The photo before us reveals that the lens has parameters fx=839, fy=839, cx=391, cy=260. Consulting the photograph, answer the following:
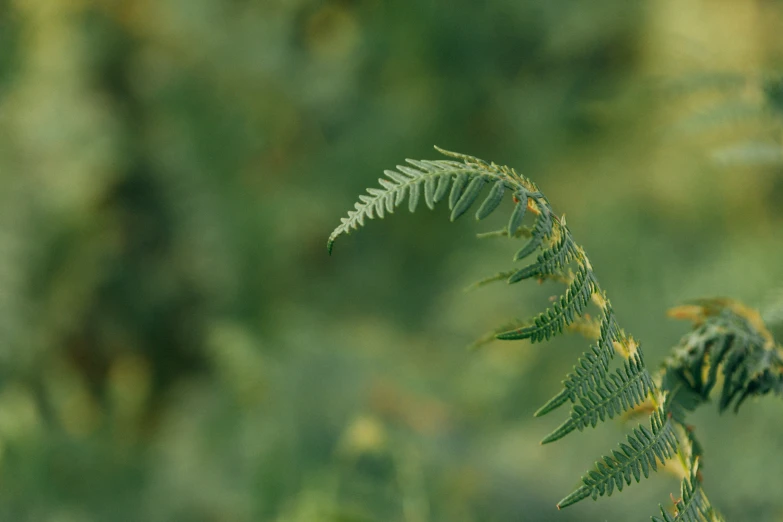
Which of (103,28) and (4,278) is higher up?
(103,28)

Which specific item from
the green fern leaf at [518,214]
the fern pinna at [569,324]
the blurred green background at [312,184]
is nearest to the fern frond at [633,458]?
the fern pinna at [569,324]

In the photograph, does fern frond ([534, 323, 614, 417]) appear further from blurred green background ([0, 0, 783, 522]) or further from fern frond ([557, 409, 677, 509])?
blurred green background ([0, 0, 783, 522])

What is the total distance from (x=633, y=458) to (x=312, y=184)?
2068 millimetres

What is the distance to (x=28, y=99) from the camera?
2.31m

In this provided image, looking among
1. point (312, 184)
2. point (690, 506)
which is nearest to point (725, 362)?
point (690, 506)

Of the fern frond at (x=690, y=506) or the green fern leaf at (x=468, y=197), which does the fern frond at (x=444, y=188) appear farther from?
the fern frond at (x=690, y=506)

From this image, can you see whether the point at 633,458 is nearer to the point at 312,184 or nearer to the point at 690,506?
the point at 690,506

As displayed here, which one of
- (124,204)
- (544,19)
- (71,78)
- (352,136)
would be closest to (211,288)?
(124,204)

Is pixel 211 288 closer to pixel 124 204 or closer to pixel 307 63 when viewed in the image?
pixel 124 204

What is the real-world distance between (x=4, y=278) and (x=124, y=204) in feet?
1.69

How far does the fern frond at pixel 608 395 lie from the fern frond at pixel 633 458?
0.01 meters

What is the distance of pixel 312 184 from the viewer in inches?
94.3

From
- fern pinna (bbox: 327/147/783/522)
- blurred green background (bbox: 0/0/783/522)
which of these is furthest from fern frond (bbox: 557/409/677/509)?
blurred green background (bbox: 0/0/783/522)

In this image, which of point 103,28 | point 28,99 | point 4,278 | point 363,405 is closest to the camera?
point 363,405
